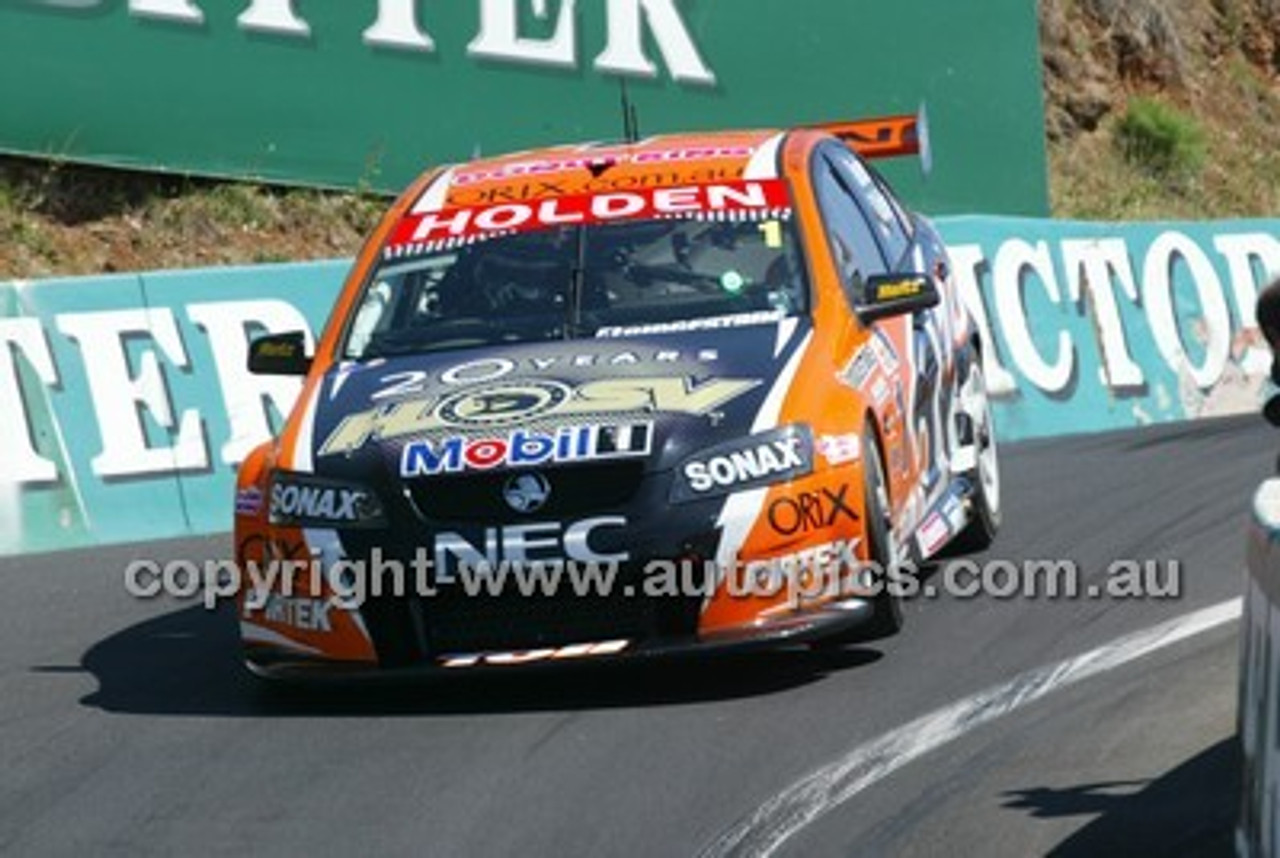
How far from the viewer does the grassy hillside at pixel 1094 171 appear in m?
18.5

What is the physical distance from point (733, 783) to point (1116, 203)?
17144 mm

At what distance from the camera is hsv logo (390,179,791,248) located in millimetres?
10703

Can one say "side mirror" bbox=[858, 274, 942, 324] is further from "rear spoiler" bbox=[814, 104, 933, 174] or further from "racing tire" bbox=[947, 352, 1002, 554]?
"rear spoiler" bbox=[814, 104, 933, 174]

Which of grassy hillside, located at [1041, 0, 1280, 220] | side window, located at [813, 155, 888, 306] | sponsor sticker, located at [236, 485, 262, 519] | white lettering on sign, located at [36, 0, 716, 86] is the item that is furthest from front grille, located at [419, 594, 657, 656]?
grassy hillside, located at [1041, 0, 1280, 220]

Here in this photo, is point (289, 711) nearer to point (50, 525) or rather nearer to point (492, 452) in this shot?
point (492, 452)

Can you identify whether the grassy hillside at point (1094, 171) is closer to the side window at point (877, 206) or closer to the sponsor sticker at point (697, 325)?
the side window at point (877, 206)

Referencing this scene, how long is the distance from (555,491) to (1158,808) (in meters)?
2.24

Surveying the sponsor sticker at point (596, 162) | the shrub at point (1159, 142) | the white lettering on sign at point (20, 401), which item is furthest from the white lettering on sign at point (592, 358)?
the shrub at point (1159, 142)

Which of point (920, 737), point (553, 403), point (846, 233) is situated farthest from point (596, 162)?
point (920, 737)

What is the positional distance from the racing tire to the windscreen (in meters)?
1.62

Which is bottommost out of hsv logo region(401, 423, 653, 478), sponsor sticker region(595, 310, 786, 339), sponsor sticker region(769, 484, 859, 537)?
sponsor sticker region(769, 484, 859, 537)

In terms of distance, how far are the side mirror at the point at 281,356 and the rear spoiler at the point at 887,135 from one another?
325cm

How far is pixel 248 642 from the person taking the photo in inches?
377

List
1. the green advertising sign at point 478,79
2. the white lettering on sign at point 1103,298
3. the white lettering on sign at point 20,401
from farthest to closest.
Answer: the white lettering on sign at point 1103,298 → the green advertising sign at point 478,79 → the white lettering on sign at point 20,401
